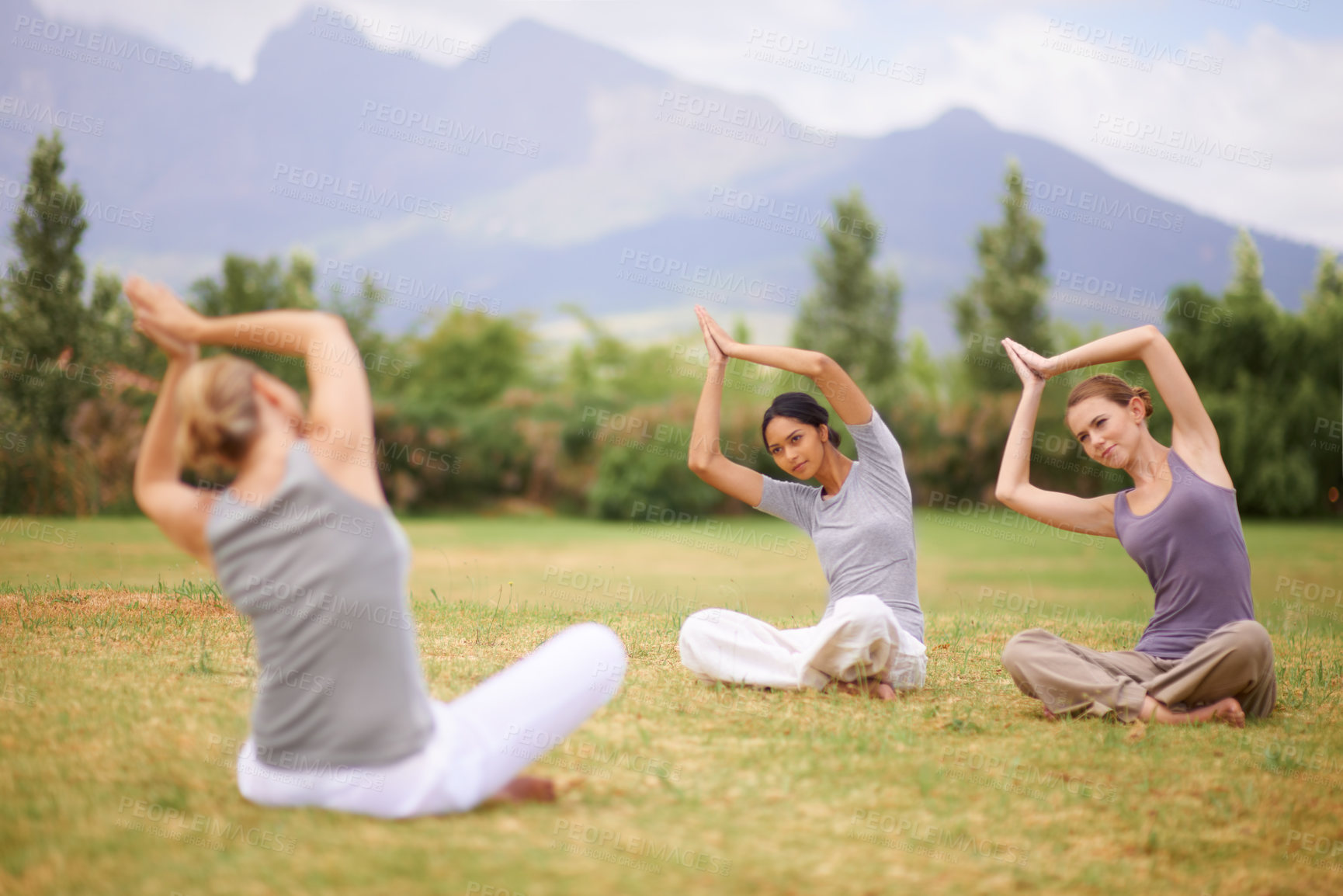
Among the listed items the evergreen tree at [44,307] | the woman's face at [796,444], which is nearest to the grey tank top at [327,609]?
the woman's face at [796,444]

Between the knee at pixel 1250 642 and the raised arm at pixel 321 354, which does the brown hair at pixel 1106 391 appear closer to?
the knee at pixel 1250 642

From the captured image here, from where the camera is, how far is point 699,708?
5301mm

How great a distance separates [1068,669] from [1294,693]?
1.84 metres

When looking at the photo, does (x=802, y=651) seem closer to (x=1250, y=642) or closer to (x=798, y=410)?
(x=798, y=410)

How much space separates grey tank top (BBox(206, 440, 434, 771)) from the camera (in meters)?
3.26

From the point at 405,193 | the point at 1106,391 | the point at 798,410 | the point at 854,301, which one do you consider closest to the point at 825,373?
the point at 798,410

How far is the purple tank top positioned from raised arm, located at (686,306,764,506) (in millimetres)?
1963

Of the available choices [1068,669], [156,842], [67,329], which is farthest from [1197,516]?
[67,329]

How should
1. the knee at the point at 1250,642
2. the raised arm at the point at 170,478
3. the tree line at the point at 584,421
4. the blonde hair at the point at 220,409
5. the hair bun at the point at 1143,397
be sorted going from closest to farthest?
the blonde hair at the point at 220,409 < the raised arm at the point at 170,478 < the knee at the point at 1250,642 < the hair bun at the point at 1143,397 < the tree line at the point at 584,421

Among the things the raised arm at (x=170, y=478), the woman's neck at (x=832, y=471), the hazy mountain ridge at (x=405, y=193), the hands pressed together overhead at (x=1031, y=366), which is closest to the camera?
the raised arm at (x=170, y=478)

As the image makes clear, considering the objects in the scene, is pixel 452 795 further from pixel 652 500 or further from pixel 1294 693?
pixel 652 500

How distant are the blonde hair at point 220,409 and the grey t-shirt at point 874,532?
306cm

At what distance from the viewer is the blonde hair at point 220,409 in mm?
3211

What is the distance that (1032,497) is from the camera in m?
5.50
